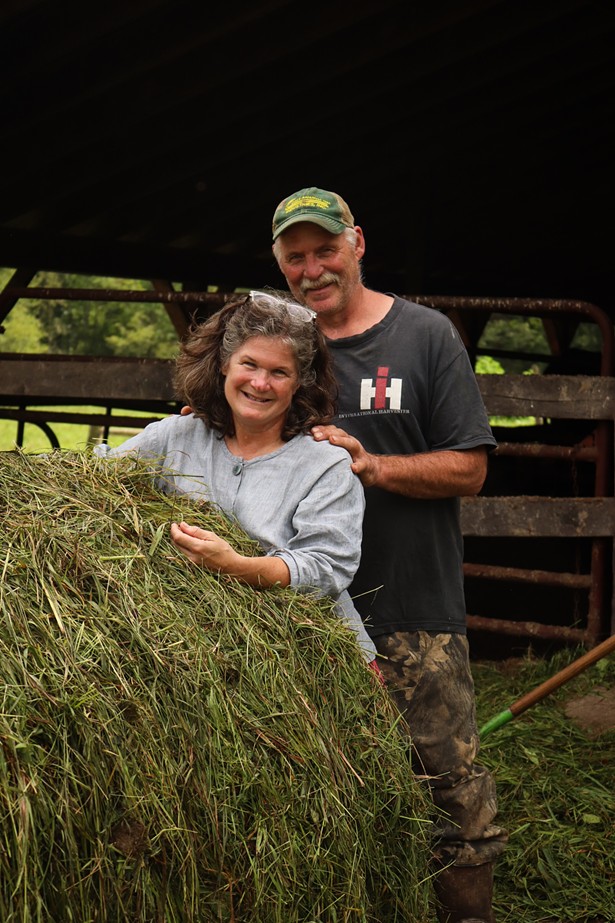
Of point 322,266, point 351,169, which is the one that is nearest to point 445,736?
point 322,266

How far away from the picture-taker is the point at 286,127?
7531mm

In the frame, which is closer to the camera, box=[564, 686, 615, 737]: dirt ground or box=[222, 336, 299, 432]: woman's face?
box=[222, 336, 299, 432]: woman's face

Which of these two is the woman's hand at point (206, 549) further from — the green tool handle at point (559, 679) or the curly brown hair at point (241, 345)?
the green tool handle at point (559, 679)

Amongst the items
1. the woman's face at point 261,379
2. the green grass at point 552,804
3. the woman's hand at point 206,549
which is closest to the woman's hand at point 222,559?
the woman's hand at point 206,549

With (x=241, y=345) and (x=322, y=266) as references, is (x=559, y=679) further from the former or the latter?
(x=241, y=345)

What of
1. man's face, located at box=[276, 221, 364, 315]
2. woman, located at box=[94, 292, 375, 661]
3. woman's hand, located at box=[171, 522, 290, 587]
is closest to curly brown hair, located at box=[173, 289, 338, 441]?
woman, located at box=[94, 292, 375, 661]

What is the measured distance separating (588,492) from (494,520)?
1.53 m

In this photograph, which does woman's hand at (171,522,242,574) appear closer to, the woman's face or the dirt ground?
the woman's face

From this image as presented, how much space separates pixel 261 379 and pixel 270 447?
0.60 ft

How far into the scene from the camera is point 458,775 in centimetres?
310

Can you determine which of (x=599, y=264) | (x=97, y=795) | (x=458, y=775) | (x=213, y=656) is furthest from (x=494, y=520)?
(x=599, y=264)

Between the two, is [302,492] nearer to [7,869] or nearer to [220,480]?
[220,480]

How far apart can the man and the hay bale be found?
1.37ft

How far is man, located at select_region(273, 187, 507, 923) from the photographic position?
3.09 metres
